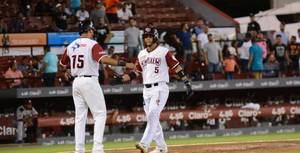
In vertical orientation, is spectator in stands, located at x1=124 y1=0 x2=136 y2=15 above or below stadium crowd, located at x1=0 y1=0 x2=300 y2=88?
above

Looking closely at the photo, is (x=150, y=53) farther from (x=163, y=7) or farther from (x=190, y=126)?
(x=163, y=7)

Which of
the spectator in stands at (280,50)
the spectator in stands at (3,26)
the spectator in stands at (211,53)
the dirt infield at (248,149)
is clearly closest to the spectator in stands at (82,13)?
the spectator in stands at (3,26)

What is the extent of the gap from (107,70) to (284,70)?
18.5 feet

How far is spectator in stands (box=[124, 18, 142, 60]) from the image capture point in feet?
71.3

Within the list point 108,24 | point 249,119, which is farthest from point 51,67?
point 249,119

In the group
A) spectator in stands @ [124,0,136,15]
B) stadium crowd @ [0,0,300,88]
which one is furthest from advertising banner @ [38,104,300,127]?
spectator in stands @ [124,0,136,15]

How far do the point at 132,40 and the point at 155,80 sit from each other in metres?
8.48

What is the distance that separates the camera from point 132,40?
21.7 m

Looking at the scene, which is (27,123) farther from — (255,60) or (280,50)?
(280,50)

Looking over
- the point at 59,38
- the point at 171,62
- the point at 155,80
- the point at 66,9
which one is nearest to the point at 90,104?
the point at 155,80

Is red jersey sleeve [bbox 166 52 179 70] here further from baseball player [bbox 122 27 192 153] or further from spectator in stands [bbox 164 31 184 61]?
spectator in stands [bbox 164 31 184 61]

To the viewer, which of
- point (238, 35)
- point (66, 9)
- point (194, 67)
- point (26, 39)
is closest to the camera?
point (26, 39)

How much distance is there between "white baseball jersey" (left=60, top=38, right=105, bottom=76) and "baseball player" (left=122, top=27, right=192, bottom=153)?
1227mm

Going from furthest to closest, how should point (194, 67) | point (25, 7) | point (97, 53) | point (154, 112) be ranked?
point (25, 7), point (194, 67), point (154, 112), point (97, 53)
